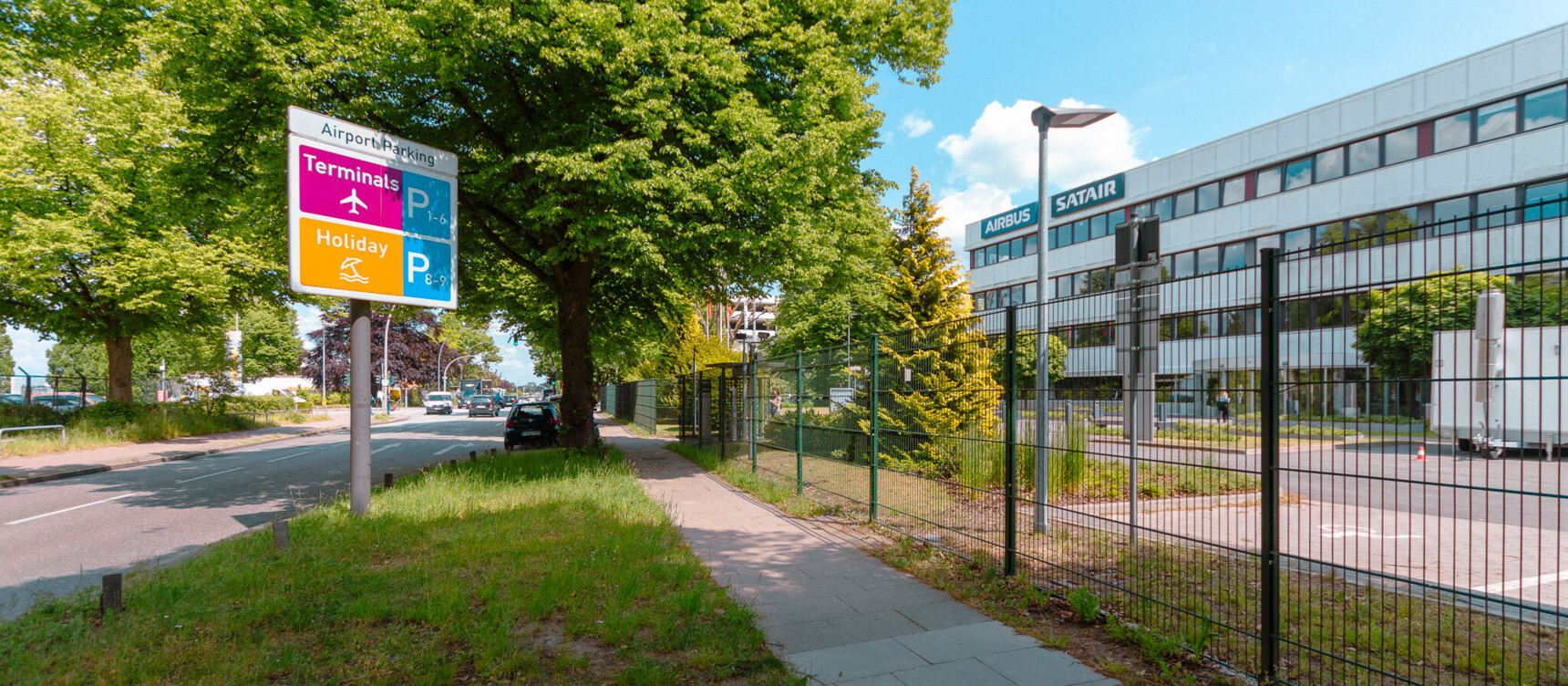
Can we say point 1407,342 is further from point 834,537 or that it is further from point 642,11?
point 642,11

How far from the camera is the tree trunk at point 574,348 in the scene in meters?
14.1

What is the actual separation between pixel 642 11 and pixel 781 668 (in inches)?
317

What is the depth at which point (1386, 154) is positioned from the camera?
95.0 feet

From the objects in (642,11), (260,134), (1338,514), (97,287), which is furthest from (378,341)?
(1338,514)

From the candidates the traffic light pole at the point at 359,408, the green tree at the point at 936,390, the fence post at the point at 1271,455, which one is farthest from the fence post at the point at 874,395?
Result: the traffic light pole at the point at 359,408

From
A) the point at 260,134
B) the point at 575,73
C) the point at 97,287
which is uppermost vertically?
the point at 575,73

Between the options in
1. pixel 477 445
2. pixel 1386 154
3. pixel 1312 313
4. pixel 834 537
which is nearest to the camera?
pixel 1312 313

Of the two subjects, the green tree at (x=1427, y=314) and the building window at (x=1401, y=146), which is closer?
the green tree at (x=1427, y=314)

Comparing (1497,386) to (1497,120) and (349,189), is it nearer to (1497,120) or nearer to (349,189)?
(349,189)

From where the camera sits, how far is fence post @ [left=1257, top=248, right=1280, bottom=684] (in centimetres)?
361

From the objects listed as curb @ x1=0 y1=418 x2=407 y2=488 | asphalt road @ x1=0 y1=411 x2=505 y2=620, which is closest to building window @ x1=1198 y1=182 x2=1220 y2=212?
asphalt road @ x1=0 y1=411 x2=505 y2=620

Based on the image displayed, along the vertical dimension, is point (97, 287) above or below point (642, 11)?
below

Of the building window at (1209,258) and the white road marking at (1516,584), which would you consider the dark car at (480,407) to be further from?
the white road marking at (1516,584)

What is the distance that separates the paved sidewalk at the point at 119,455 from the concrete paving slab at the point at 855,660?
16.7 m
